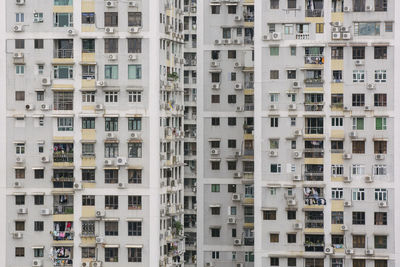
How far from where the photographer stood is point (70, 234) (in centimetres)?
5759

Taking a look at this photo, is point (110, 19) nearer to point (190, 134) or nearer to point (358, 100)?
point (358, 100)

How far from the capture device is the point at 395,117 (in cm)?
5866

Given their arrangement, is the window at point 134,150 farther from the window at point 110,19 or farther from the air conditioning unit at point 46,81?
the window at point 110,19

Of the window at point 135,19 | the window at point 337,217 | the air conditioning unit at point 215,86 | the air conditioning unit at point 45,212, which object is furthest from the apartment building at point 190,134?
the window at point 135,19

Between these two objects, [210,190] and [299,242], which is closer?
[299,242]

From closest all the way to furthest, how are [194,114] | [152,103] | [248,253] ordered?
[152,103], [248,253], [194,114]

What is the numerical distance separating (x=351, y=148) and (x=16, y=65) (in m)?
13.7

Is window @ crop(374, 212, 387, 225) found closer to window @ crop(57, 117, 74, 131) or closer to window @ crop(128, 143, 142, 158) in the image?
window @ crop(128, 143, 142, 158)

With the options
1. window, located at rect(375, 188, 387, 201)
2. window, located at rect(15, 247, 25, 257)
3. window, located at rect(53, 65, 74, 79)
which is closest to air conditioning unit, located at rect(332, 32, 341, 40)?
window, located at rect(375, 188, 387, 201)

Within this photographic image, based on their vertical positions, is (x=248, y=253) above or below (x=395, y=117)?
below

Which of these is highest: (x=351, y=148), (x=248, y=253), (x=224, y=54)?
(x=224, y=54)

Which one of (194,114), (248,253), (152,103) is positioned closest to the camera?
(152,103)

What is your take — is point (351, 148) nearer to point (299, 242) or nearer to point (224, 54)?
point (299, 242)

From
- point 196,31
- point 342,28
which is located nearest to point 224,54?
point 196,31
